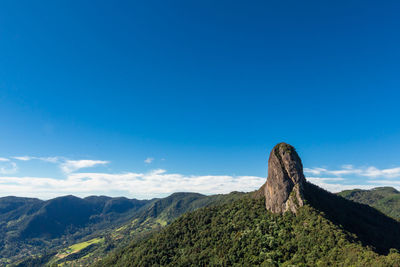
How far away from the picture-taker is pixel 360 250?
79375 millimetres

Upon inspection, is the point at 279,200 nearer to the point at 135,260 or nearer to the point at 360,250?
the point at 360,250

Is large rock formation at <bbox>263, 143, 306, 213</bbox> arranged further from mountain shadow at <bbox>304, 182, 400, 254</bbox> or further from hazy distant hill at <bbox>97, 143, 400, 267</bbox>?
mountain shadow at <bbox>304, 182, 400, 254</bbox>

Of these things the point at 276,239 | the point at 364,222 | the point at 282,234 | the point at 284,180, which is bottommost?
the point at 276,239

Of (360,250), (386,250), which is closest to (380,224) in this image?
(386,250)

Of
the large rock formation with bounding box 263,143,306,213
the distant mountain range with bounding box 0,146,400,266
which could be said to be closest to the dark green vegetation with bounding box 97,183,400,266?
the distant mountain range with bounding box 0,146,400,266

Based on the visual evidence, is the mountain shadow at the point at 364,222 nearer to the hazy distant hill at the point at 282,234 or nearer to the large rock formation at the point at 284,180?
the hazy distant hill at the point at 282,234

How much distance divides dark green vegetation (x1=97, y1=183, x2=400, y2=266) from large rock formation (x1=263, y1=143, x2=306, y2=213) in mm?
5710

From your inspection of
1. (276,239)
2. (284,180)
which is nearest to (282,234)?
(276,239)

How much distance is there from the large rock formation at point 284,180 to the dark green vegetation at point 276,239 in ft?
18.7

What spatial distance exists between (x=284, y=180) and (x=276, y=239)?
38.1 m

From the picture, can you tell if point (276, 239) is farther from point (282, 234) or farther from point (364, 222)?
point (364, 222)

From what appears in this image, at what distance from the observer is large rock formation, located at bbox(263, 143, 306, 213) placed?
13488 centimetres

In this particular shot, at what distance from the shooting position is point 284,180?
5517 inches

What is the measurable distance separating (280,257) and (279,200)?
42.4 meters
